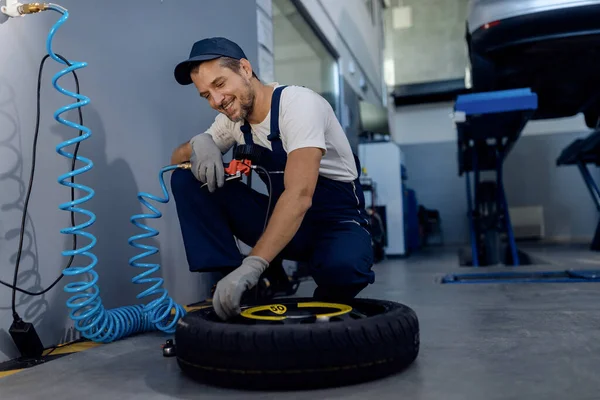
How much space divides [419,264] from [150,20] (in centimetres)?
320

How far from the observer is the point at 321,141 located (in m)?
1.50

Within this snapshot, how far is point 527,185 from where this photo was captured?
8031mm

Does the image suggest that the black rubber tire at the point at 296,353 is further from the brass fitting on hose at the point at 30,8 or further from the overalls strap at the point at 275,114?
the brass fitting on hose at the point at 30,8

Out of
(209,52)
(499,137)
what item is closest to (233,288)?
(209,52)

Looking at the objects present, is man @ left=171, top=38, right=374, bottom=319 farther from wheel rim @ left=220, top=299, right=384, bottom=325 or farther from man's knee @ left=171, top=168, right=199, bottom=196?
wheel rim @ left=220, top=299, right=384, bottom=325

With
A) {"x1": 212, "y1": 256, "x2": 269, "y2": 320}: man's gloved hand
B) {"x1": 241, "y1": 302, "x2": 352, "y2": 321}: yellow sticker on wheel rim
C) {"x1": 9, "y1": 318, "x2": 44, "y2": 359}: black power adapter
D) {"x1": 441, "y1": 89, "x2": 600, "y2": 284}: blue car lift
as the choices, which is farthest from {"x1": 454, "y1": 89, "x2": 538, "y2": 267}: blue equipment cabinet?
{"x1": 9, "y1": 318, "x2": 44, "y2": 359}: black power adapter

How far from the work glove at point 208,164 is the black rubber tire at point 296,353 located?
2.00 feet

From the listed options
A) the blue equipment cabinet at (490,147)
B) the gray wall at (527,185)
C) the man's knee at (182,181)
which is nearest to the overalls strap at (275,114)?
the man's knee at (182,181)

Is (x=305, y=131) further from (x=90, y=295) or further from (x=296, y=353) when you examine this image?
(x=90, y=295)

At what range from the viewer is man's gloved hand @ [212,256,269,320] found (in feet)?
4.14

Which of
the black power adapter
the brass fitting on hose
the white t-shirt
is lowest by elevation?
the black power adapter

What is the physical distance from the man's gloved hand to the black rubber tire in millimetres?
90

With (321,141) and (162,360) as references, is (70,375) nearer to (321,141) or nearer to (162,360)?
(162,360)

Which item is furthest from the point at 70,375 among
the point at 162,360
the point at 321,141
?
the point at 321,141
